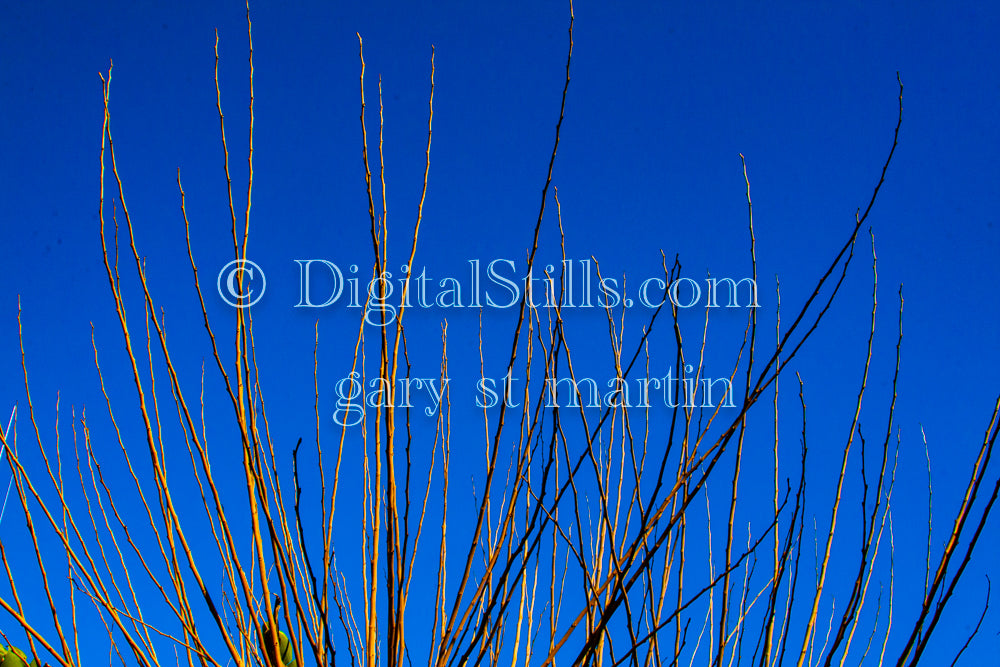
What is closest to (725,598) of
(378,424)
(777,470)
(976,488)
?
(777,470)

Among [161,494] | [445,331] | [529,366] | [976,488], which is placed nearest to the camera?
[976,488]

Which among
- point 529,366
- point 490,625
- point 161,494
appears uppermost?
point 529,366

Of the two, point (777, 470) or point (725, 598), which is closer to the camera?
point (725, 598)

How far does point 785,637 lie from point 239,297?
74 cm

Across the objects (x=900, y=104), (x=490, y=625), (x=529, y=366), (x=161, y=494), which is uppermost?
(x=900, y=104)

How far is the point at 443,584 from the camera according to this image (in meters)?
1.04

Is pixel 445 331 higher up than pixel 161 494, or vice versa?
pixel 445 331

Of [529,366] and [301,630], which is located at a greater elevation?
[529,366]

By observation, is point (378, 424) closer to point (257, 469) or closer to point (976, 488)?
point (257, 469)

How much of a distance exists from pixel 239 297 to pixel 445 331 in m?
0.40

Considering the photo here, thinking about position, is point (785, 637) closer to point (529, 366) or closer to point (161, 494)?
point (529, 366)

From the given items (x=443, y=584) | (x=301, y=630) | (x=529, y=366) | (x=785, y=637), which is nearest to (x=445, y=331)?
(x=529, y=366)

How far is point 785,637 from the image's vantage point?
908mm

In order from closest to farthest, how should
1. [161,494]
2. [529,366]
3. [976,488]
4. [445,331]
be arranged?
[976,488], [161,494], [529,366], [445,331]
